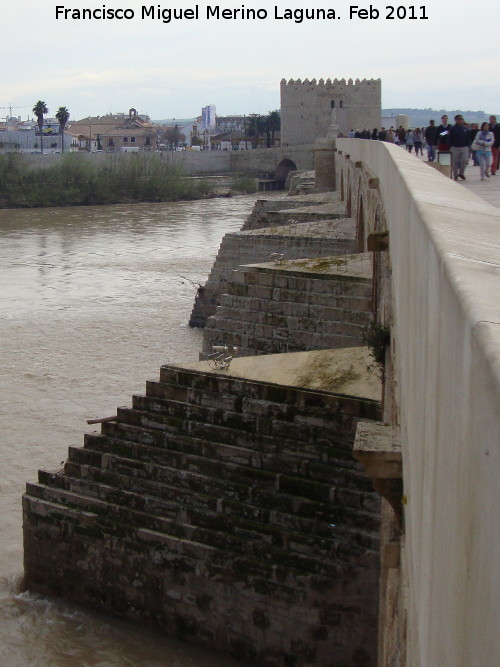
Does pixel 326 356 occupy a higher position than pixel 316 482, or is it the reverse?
pixel 326 356

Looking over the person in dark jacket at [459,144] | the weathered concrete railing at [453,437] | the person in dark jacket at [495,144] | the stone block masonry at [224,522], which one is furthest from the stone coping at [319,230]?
the weathered concrete railing at [453,437]

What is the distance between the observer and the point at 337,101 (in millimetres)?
43938

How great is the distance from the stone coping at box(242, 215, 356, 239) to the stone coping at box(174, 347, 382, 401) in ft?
22.5

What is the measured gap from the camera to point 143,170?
4347 centimetres

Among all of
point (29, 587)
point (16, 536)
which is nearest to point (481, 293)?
point (29, 587)

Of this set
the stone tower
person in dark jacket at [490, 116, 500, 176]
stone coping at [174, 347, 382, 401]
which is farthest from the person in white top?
the stone tower

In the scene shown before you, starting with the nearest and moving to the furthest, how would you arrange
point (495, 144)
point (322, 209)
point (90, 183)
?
point (495, 144) → point (322, 209) → point (90, 183)

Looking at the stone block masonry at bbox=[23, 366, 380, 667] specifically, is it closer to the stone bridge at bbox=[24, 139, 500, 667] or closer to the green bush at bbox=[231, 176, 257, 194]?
the stone bridge at bbox=[24, 139, 500, 667]

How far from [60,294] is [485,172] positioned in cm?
1122

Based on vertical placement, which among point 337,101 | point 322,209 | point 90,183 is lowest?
point 322,209

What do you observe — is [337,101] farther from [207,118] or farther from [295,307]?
[207,118]

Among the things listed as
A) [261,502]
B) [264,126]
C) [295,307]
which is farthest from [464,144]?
[264,126]

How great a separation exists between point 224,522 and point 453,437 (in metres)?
4.57

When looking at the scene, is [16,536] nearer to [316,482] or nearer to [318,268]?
[316,482]
